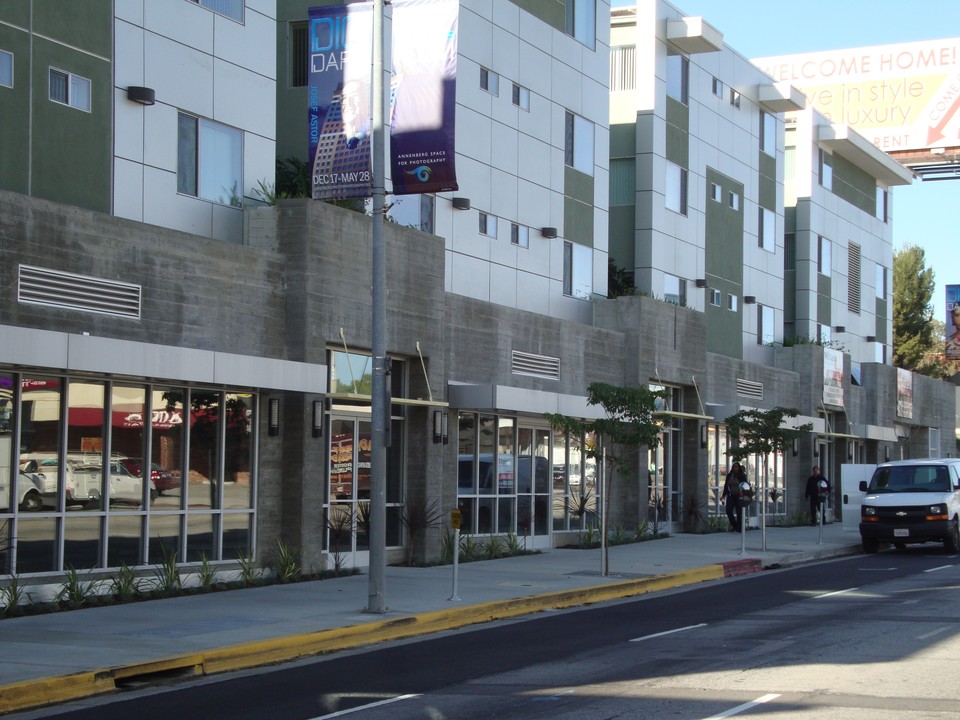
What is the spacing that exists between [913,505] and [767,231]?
54.8 feet

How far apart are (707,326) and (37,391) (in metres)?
25.1

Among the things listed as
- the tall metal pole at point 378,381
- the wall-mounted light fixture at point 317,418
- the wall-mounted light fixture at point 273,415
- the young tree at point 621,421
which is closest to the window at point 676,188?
the young tree at point 621,421

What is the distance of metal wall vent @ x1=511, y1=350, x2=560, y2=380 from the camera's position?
27078 millimetres

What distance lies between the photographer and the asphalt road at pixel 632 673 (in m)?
10.5

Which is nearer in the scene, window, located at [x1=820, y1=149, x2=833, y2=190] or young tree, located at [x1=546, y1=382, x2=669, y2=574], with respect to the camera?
young tree, located at [x1=546, y1=382, x2=669, y2=574]

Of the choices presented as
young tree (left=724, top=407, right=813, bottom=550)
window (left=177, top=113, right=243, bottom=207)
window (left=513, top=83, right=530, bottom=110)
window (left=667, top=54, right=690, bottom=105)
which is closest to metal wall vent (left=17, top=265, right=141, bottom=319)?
window (left=177, top=113, right=243, bottom=207)

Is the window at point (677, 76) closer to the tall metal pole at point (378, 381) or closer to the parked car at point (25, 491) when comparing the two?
the tall metal pole at point (378, 381)

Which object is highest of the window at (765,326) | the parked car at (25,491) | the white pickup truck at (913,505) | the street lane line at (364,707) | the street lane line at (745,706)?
the window at (765,326)

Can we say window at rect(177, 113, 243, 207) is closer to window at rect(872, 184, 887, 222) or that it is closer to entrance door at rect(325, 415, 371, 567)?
entrance door at rect(325, 415, 371, 567)

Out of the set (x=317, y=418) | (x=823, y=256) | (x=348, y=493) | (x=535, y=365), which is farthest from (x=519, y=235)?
(x=823, y=256)

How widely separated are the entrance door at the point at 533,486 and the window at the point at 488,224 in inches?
165

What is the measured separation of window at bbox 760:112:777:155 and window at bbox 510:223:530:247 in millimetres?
16964

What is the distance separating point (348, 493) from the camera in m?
22.3

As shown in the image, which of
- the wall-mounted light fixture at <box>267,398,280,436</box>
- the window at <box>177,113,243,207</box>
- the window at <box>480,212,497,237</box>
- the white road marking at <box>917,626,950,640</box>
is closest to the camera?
the white road marking at <box>917,626,950,640</box>
